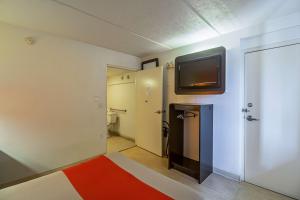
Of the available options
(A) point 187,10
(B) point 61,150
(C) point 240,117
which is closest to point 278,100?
(C) point 240,117

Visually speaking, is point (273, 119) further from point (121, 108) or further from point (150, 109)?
point (121, 108)

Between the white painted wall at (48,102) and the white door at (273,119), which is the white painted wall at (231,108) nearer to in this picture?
the white door at (273,119)

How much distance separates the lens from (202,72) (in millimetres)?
2508

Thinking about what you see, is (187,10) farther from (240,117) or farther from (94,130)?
(94,130)

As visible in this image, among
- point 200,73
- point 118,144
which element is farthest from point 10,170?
point 200,73

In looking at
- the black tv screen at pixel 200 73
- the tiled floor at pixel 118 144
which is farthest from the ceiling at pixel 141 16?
the tiled floor at pixel 118 144

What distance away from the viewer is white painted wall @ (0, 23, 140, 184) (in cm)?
212

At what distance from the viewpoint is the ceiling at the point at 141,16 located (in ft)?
5.45

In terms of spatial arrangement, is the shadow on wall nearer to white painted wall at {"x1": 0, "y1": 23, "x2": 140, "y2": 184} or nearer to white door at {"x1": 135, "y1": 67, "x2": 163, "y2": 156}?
white painted wall at {"x1": 0, "y1": 23, "x2": 140, "y2": 184}

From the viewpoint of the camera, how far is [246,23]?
2.07m

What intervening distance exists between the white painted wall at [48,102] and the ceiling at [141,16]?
0.34m

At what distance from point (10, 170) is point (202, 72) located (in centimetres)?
327

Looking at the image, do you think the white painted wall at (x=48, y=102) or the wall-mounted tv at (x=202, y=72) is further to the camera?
the wall-mounted tv at (x=202, y=72)

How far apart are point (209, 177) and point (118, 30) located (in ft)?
9.06
